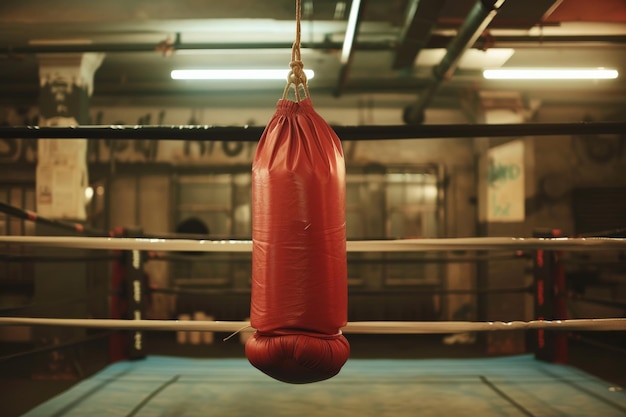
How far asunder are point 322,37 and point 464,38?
175cm

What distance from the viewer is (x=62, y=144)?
5.33 meters

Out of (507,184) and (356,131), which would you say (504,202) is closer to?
(507,184)

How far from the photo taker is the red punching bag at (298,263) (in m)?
1.05

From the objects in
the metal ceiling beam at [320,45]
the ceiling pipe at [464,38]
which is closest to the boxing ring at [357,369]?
the ceiling pipe at [464,38]

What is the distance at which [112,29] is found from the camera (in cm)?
534

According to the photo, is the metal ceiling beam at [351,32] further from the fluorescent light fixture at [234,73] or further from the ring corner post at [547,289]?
the ring corner post at [547,289]

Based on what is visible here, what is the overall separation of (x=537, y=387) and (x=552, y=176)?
19.7ft

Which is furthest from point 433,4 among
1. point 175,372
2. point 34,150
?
point 34,150

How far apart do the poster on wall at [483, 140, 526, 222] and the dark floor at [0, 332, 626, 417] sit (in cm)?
171

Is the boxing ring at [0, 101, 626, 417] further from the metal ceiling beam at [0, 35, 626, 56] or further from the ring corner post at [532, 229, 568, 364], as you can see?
the metal ceiling beam at [0, 35, 626, 56]

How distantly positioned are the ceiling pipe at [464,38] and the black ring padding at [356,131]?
234cm

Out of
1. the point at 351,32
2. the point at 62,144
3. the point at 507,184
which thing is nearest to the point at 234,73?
the point at 351,32

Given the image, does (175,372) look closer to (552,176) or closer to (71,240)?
(71,240)

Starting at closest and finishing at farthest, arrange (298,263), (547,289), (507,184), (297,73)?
1. (298,263)
2. (297,73)
3. (547,289)
4. (507,184)
